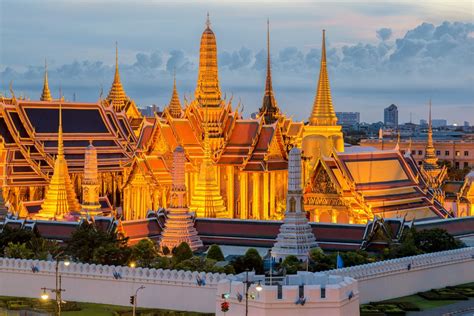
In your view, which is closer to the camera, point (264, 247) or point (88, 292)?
point (88, 292)

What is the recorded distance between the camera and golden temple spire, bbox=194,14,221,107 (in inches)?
2403

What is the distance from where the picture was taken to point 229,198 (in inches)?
2306

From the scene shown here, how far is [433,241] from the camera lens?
147 ft

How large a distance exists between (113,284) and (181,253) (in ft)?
14.0

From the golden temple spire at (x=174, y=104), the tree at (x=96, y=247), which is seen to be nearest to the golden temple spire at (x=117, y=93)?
the golden temple spire at (x=174, y=104)

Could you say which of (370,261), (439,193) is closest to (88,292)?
(370,261)

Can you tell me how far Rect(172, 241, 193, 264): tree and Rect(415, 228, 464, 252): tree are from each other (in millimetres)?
7994

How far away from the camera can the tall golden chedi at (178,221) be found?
4816 cm

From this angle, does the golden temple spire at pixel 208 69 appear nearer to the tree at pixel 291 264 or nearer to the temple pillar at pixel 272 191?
the temple pillar at pixel 272 191

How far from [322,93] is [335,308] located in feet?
100

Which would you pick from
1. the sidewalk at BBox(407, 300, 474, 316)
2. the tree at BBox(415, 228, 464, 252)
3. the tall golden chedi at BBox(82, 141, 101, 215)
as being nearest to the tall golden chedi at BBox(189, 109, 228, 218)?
the tall golden chedi at BBox(82, 141, 101, 215)

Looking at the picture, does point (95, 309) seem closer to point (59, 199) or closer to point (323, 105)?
point (59, 199)

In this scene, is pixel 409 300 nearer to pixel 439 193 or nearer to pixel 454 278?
pixel 454 278

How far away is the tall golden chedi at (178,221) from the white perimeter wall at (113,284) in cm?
827
